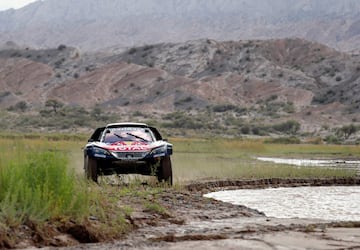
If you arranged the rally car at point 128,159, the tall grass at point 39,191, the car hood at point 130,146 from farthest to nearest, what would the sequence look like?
the car hood at point 130,146
the rally car at point 128,159
the tall grass at point 39,191

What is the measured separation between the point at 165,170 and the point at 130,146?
102cm

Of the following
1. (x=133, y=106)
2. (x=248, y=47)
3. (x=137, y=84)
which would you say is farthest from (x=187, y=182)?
(x=248, y=47)

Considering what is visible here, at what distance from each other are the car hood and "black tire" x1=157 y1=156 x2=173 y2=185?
16.6 inches

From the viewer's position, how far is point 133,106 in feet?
302

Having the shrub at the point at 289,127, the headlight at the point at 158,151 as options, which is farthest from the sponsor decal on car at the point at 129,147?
the shrub at the point at 289,127

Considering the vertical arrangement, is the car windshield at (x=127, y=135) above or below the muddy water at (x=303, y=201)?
above

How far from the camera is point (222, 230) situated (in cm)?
1166

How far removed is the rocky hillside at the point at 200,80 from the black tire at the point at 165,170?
62.3 metres

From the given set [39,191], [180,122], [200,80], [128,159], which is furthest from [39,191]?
[200,80]

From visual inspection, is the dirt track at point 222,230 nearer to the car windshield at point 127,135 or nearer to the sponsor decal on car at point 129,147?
the sponsor decal on car at point 129,147

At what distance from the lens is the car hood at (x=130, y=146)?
18.5 metres

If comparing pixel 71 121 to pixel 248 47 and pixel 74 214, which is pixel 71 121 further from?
pixel 74 214

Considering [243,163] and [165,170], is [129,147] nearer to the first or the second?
[165,170]

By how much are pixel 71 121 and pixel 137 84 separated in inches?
1004
